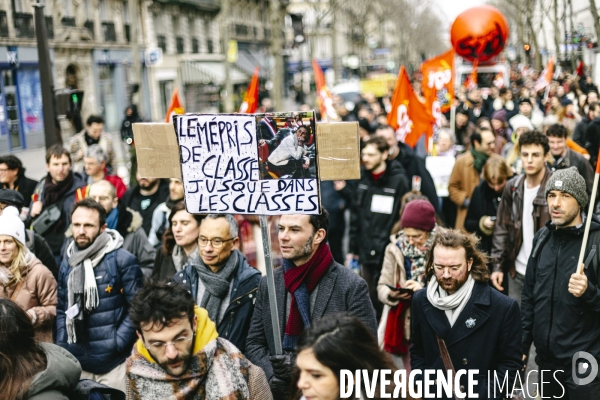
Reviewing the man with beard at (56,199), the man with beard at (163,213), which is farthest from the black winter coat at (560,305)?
the man with beard at (56,199)

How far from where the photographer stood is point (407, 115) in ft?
31.8

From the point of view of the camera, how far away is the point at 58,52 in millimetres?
30062

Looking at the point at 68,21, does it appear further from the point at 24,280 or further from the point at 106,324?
the point at 106,324

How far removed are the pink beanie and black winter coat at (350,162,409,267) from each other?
166 centimetres

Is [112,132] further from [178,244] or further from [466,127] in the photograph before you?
[178,244]

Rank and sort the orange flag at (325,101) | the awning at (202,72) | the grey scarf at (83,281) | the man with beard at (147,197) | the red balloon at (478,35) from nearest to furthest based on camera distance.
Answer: the grey scarf at (83,281), the man with beard at (147,197), the orange flag at (325,101), the red balloon at (478,35), the awning at (202,72)

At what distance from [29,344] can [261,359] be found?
3.82 feet

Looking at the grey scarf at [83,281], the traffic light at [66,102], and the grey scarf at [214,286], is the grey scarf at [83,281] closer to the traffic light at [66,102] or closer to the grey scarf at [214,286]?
the grey scarf at [214,286]

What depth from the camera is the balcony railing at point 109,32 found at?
34.5 m

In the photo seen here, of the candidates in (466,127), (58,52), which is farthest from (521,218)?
(58,52)

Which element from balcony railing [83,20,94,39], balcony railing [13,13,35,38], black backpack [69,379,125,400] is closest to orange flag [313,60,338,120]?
black backpack [69,379,125,400]

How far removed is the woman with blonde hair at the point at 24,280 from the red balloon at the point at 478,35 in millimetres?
9870

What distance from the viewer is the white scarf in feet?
11.9

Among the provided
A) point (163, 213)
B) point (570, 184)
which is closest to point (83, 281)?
point (163, 213)
